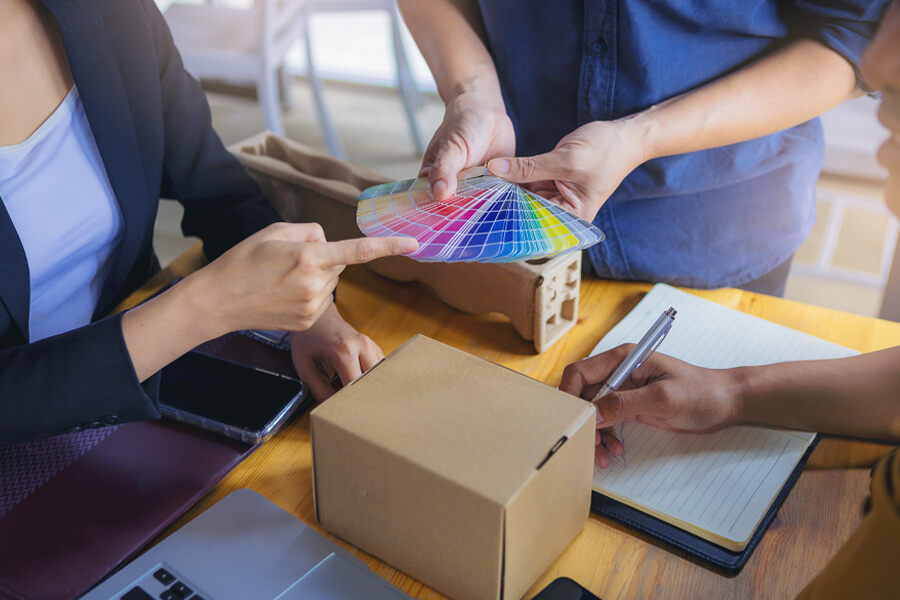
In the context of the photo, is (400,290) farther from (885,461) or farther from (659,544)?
(885,461)

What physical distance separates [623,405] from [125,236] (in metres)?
0.70

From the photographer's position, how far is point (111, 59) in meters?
0.91

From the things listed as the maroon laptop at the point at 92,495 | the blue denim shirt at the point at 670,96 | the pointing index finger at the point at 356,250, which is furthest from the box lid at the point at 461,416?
the blue denim shirt at the point at 670,96

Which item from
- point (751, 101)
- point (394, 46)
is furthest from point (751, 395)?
point (394, 46)

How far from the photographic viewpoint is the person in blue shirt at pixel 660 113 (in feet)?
3.04

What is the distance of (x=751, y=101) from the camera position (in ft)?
3.14

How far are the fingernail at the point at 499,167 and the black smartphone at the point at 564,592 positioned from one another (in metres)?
0.47

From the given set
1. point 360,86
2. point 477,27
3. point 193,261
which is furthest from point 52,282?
point 360,86

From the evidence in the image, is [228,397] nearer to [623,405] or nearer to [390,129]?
[623,405]

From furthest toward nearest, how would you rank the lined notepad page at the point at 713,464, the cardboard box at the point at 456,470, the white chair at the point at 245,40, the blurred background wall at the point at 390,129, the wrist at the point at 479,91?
the white chair at the point at 245,40
the blurred background wall at the point at 390,129
the wrist at the point at 479,91
the lined notepad page at the point at 713,464
the cardboard box at the point at 456,470

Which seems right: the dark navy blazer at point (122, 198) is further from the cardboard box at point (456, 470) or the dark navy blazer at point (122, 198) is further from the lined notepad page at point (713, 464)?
the lined notepad page at point (713, 464)

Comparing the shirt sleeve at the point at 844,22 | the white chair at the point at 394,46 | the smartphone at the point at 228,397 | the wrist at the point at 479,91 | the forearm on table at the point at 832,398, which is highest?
the shirt sleeve at the point at 844,22

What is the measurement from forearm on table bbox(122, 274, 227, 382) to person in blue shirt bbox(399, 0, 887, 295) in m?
0.30

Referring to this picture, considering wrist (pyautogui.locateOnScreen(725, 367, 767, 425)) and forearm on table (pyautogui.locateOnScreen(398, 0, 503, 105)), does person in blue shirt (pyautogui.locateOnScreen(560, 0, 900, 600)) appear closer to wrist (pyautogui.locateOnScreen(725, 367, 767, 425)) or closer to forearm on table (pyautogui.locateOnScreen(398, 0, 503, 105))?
wrist (pyautogui.locateOnScreen(725, 367, 767, 425))
